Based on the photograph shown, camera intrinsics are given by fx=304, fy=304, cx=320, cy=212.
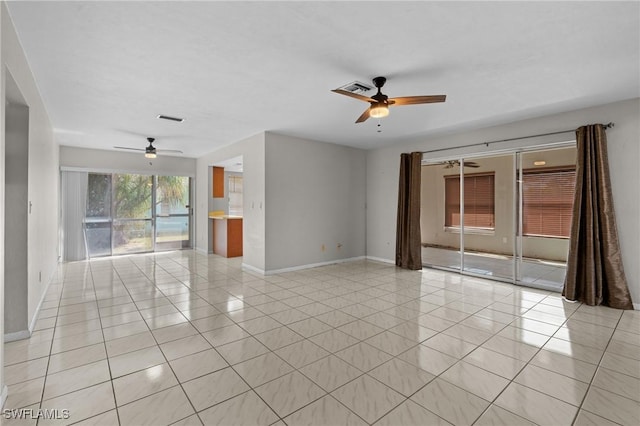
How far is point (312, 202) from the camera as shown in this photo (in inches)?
242

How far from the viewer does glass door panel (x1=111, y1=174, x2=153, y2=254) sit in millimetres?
7453

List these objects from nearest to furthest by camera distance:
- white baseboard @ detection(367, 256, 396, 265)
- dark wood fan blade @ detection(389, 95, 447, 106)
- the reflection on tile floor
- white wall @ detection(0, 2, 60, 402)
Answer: white wall @ detection(0, 2, 60, 402), dark wood fan blade @ detection(389, 95, 447, 106), the reflection on tile floor, white baseboard @ detection(367, 256, 396, 265)

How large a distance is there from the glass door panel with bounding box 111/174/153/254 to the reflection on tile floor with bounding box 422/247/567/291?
22.6 ft

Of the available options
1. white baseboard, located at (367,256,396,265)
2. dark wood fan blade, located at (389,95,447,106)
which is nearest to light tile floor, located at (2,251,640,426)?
white baseboard, located at (367,256,396,265)

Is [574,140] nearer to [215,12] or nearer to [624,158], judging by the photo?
[624,158]

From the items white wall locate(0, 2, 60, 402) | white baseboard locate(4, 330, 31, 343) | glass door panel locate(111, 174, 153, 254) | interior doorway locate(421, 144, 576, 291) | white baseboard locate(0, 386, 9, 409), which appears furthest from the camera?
glass door panel locate(111, 174, 153, 254)

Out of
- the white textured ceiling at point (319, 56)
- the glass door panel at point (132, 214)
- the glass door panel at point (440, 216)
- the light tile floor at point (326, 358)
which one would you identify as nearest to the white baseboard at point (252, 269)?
the light tile floor at point (326, 358)

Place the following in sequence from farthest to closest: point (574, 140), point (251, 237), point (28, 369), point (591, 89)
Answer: point (251, 237) → point (574, 140) → point (591, 89) → point (28, 369)

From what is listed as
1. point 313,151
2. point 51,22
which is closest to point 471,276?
point 313,151

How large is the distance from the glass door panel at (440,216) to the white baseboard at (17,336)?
19.7 feet

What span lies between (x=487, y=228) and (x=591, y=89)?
2869 millimetres

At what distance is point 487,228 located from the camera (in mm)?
5773

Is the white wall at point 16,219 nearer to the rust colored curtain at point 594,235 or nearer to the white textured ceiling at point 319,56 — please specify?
the white textured ceiling at point 319,56

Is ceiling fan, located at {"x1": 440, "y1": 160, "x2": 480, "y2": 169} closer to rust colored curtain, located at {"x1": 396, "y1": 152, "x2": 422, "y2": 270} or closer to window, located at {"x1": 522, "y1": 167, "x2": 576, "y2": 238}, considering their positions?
rust colored curtain, located at {"x1": 396, "y1": 152, "x2": 422, "y2": 270}
